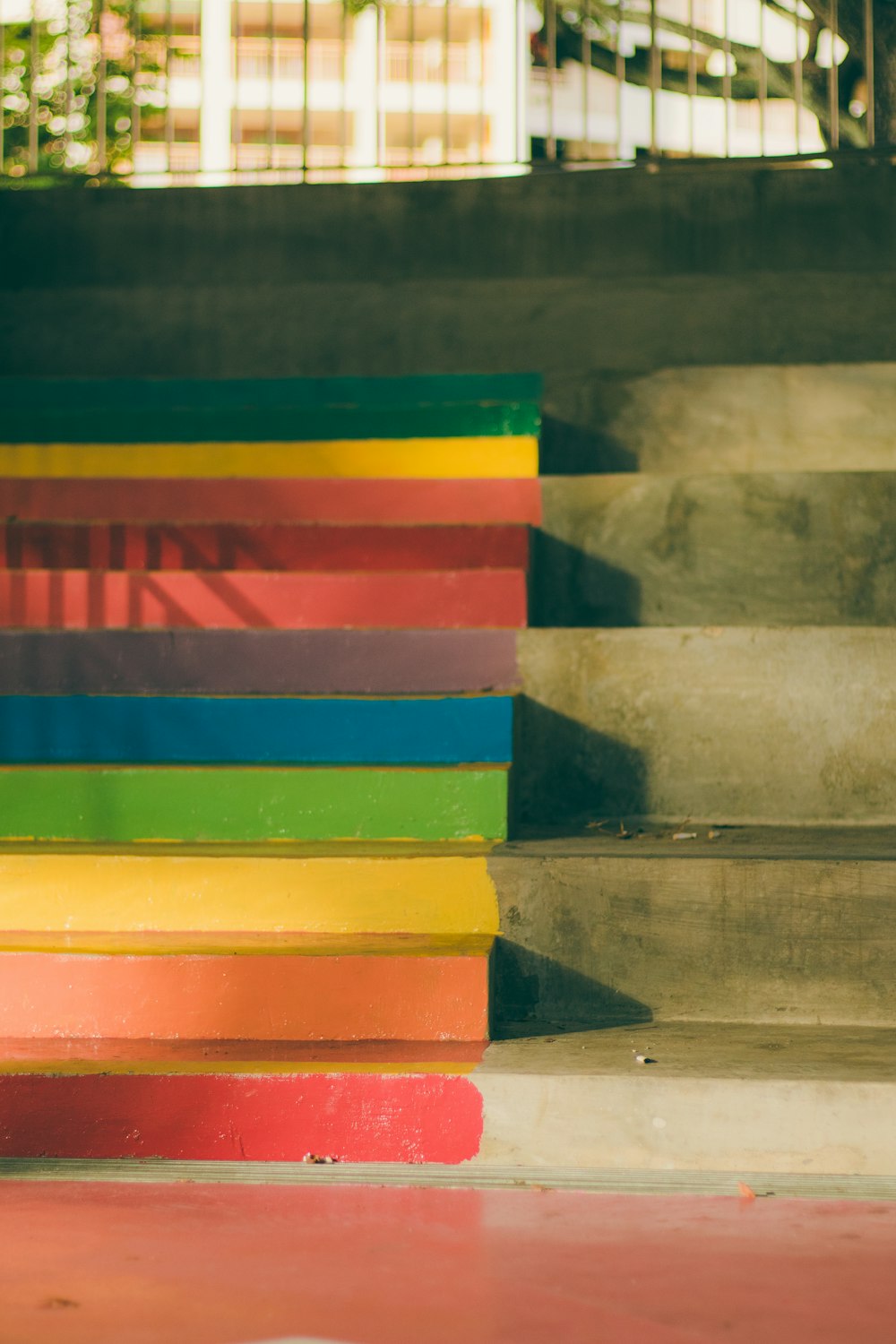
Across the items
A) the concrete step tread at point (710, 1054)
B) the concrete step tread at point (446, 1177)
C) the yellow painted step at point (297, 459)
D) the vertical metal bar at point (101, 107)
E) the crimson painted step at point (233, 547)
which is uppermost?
the vertical metal bar at point (101, 107)

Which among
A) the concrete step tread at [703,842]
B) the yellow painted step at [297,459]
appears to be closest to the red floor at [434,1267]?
the concrete step tread at [703,842]

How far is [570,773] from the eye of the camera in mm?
3740

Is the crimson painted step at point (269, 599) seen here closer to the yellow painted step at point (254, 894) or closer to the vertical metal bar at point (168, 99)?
the yellow painted step at point (254, 894)

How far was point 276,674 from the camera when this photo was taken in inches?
148

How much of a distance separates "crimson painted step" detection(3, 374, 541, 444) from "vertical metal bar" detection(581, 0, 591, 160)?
152cm

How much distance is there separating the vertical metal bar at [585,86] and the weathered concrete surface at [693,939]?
396 centimetres

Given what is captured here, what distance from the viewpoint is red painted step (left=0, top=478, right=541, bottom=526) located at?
436 centimetres

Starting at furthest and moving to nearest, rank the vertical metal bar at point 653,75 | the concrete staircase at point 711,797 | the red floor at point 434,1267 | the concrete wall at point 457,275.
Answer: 1. the vertical metal bar at point 653,75
2. the concrete wall at point 457,275
3. the concrete staircase at point 711,797
4. the red floor at point 434,1267

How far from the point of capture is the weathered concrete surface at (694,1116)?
2.44 meters

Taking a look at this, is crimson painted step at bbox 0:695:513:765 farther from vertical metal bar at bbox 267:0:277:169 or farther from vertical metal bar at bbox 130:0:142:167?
vertical metal bar at bbox 130:0:142:167

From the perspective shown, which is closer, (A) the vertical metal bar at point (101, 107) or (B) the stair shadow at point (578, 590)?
(B) the stair shadow at point (578, 590)

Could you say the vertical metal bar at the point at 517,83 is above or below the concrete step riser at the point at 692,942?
above

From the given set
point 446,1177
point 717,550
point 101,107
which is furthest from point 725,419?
point 101,107

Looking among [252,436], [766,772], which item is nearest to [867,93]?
[252,436]
